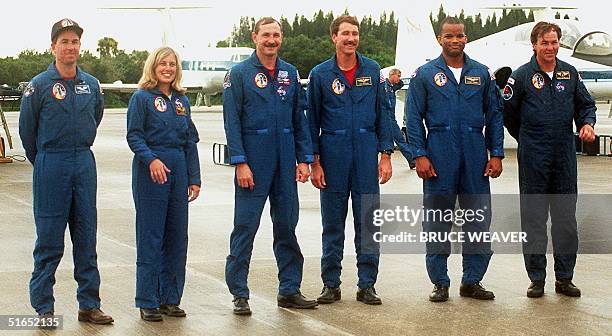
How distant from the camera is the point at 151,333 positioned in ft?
22.4

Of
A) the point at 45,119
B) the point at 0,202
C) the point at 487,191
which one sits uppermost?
the point at 45,119

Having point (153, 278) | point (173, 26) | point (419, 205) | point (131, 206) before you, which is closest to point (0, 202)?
point (131, 206)

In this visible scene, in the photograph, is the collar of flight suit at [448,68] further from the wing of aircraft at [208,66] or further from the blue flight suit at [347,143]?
the wing of aircraft at [208,66]

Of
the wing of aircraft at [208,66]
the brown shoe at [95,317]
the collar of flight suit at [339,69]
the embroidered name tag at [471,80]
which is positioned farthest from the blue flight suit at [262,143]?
the wing of aircraft at [208,66]

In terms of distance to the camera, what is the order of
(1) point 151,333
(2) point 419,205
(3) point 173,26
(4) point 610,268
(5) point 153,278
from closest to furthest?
(1) point 151,333, (5) point 153,278, (4) point 610,268, (2) point 419,205, (3) point 173,26

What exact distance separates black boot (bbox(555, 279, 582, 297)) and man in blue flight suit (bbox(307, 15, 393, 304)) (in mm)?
1289

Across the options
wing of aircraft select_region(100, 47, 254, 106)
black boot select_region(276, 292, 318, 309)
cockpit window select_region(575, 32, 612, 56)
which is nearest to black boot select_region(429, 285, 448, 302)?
black boot select_region(276, 292, 318, 309)

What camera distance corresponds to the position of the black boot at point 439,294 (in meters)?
7.79

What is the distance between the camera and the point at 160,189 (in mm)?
7258

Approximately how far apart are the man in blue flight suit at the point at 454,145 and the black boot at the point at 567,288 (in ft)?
1.78

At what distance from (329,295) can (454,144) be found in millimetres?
1325

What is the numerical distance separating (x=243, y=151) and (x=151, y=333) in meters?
1.35

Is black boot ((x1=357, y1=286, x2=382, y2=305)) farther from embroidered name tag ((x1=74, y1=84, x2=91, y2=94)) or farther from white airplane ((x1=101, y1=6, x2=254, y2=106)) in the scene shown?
white airplane ((x1=101, y1=6, x2=254, y2=106))

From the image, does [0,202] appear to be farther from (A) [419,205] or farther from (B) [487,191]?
(B) [487,191]
